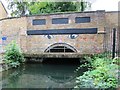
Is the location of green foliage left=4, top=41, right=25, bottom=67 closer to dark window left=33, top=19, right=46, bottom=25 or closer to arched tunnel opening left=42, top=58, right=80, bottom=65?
arched tunnel opening left=42, top=58, right=80, bottom=65

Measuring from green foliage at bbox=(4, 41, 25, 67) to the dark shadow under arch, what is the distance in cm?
170

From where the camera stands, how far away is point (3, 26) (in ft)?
46.3

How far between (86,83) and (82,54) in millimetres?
5901

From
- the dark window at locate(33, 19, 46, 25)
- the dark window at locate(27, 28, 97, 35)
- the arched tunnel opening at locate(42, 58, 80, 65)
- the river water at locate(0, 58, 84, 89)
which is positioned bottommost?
the arched tunnel opening at locate(42, 58, 80, 65)

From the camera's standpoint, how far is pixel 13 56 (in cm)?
1195

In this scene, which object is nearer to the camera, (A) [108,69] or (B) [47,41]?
(A) [108,69]

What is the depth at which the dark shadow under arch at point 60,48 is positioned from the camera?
43.0 feet

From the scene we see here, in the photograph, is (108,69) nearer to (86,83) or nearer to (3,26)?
(86,83)

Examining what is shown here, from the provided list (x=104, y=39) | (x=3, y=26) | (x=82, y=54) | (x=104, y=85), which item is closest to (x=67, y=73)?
(x=82, y=54)

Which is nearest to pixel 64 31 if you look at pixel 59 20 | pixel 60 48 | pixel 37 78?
pixel 59 20

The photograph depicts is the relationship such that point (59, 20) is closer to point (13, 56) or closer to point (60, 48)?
point (60, 48)

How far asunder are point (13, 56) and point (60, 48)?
104 inches

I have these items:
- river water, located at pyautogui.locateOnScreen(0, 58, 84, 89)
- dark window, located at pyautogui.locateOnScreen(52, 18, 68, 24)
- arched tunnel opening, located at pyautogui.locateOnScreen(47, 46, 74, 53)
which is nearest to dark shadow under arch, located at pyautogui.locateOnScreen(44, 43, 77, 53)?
Result: arched tunnel opening, located at pyautogui.locateOnScreen(47, 46, 74, 53)

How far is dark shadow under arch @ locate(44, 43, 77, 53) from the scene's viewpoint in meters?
13.1
